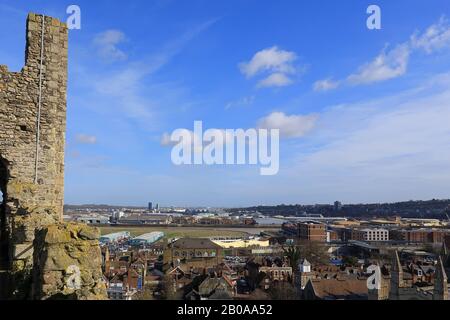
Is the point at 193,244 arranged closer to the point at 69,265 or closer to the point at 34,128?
the point at 34,128

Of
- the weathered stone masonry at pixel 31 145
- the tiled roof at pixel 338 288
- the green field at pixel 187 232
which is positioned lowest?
the green field at pixel 187 232

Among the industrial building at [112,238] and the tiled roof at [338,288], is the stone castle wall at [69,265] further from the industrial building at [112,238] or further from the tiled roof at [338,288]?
the industrial building at [112,238]

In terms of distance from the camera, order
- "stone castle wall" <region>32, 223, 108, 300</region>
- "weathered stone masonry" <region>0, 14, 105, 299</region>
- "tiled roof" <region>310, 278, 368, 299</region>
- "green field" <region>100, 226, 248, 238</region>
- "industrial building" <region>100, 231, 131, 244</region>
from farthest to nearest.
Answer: "green field" <region>100, 226, 248, 238</region>
"industrial building" <region>100, 231, 131, 244</region>
"tiled roof" <region>310, 278, 368, 299</region>
"weathered stone masonry" <region>0, 14, 105, 299</region>
"stone castle wall" <region>32, 223, 108, 300</region>

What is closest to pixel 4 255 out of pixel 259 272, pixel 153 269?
pixel 259 272

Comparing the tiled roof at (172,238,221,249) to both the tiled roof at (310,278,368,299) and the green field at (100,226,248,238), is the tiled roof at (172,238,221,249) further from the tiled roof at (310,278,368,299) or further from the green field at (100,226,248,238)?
the tiled roof at (310,278,368,299)

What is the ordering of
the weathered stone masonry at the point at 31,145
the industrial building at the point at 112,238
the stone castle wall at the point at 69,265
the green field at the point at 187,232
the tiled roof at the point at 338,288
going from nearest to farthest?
the stone castle wall at the point at 69,265
the weathered stone masonry at the point at 31,145
the tiled roof at the point at 338,288
the industrial building at the point at 112,238
the green field at the point at 187,232

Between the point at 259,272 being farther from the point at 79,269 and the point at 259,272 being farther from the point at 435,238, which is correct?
the point at 435,238

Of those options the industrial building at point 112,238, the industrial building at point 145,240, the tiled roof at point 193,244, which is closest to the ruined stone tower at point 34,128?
the tiled roof at point 193,244

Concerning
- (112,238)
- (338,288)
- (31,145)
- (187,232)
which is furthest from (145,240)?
(31,145)

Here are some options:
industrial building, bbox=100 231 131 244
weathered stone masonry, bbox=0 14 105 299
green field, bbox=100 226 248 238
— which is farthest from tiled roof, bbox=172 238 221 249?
weathered stone masonry, bbox=0 14 105 299
